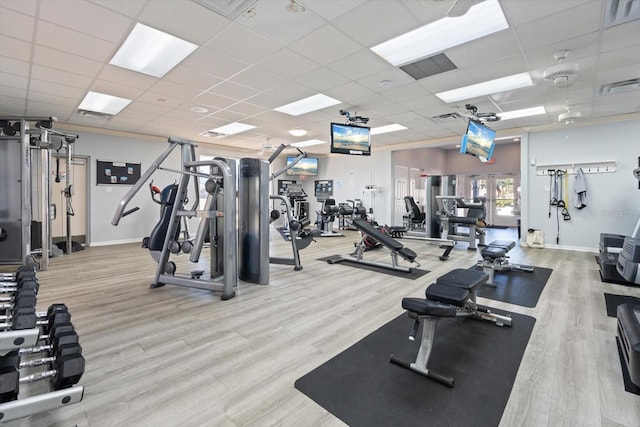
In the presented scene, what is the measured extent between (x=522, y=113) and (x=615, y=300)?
4.21 m

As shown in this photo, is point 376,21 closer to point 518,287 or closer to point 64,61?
point 518,287

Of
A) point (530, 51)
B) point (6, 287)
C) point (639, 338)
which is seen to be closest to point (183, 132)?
point (6, 287)

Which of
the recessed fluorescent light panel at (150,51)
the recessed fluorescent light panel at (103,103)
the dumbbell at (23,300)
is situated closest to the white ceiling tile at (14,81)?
the recessed fluorescent light panel at (103,103)

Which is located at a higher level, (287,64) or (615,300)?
(287,64)

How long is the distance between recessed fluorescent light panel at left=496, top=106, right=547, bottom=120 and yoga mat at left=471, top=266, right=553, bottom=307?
317 centimetres

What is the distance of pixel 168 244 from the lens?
12.1 ft

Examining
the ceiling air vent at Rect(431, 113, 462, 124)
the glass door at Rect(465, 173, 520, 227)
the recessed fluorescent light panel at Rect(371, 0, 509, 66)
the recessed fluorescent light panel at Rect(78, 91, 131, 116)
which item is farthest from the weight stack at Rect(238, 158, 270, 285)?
the glass door at Rect(465, 173, 520, 227)

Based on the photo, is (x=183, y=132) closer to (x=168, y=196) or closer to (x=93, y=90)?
(x=93, y=90)

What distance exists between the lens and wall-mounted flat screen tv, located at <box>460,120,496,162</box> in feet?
17.6

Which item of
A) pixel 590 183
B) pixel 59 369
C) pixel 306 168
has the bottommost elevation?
pixel 59 369

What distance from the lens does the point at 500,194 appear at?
38.7ft

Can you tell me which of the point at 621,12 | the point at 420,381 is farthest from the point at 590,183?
the point at 420,381

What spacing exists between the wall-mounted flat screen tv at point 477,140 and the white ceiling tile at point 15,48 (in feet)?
20.3

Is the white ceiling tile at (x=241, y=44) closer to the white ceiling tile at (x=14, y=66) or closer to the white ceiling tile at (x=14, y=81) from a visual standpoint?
the white ceiling tile at (x=14, y=66)
